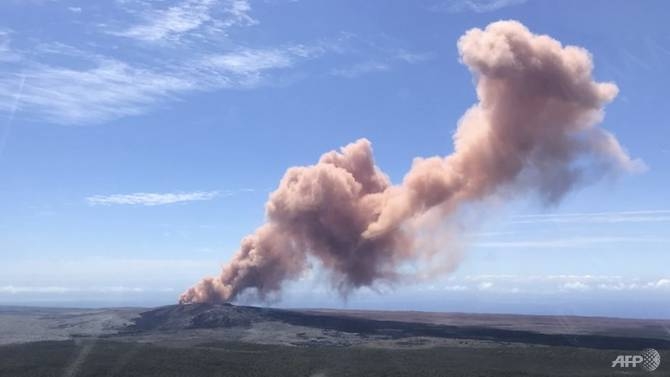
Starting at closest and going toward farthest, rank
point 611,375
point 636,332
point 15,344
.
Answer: point 611,375 → point 15,344 → point 636,332

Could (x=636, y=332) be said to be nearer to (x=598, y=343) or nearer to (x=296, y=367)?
(x=598, y=343)

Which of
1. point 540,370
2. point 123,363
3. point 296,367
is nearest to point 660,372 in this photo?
point 540,370

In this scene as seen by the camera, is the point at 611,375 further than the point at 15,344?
No

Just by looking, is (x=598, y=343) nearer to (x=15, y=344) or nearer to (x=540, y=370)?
(x=540, y=370)

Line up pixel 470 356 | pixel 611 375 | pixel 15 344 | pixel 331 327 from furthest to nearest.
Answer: pixel 331 327, pixel 15 344, pixel 470 356, pixel 611 375

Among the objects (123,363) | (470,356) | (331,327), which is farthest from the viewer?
(331,327)

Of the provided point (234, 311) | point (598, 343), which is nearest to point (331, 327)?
point (234, 311)

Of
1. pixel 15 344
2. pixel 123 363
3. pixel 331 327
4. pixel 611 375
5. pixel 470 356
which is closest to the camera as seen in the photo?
pixel 611 375

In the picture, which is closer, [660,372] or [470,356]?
[660,372]

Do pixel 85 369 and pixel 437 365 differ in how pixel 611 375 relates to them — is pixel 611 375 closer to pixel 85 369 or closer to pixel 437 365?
pixel 437 365
